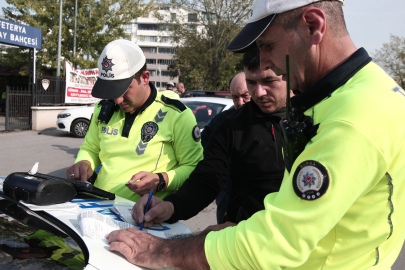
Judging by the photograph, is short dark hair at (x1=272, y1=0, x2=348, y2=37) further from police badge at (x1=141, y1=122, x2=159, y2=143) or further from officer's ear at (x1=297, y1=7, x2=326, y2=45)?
police badge at (x1=141, y1=122, x2=159, y2=143)

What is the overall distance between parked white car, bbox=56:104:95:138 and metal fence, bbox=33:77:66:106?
2.95 metres

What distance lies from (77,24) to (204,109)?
18.0 m

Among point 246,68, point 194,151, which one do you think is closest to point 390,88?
point 246,68

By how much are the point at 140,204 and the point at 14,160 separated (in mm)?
7853

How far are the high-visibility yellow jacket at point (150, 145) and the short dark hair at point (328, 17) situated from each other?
1.50 meters

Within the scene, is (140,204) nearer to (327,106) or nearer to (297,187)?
(297,187)

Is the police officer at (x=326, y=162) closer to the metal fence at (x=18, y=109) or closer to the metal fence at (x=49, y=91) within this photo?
the metal fence at (x=18, y=109)

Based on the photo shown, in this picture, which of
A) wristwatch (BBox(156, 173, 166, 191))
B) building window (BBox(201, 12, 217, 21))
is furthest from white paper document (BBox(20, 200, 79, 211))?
building window (BBox(201, 12, 217, 21))

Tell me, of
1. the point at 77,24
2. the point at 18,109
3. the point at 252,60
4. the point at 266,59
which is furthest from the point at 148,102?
the point at 77,24

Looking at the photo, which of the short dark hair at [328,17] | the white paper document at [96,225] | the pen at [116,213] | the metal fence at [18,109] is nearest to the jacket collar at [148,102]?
the pen at [116,213]

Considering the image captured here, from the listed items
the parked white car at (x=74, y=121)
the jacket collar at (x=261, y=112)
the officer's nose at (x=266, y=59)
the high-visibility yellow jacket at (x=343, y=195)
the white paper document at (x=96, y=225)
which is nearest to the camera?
the high-visibility yellow jacket at (x=343, y=195)

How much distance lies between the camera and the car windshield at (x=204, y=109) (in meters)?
6.44

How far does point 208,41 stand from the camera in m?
23.9

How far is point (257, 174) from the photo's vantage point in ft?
6.53
